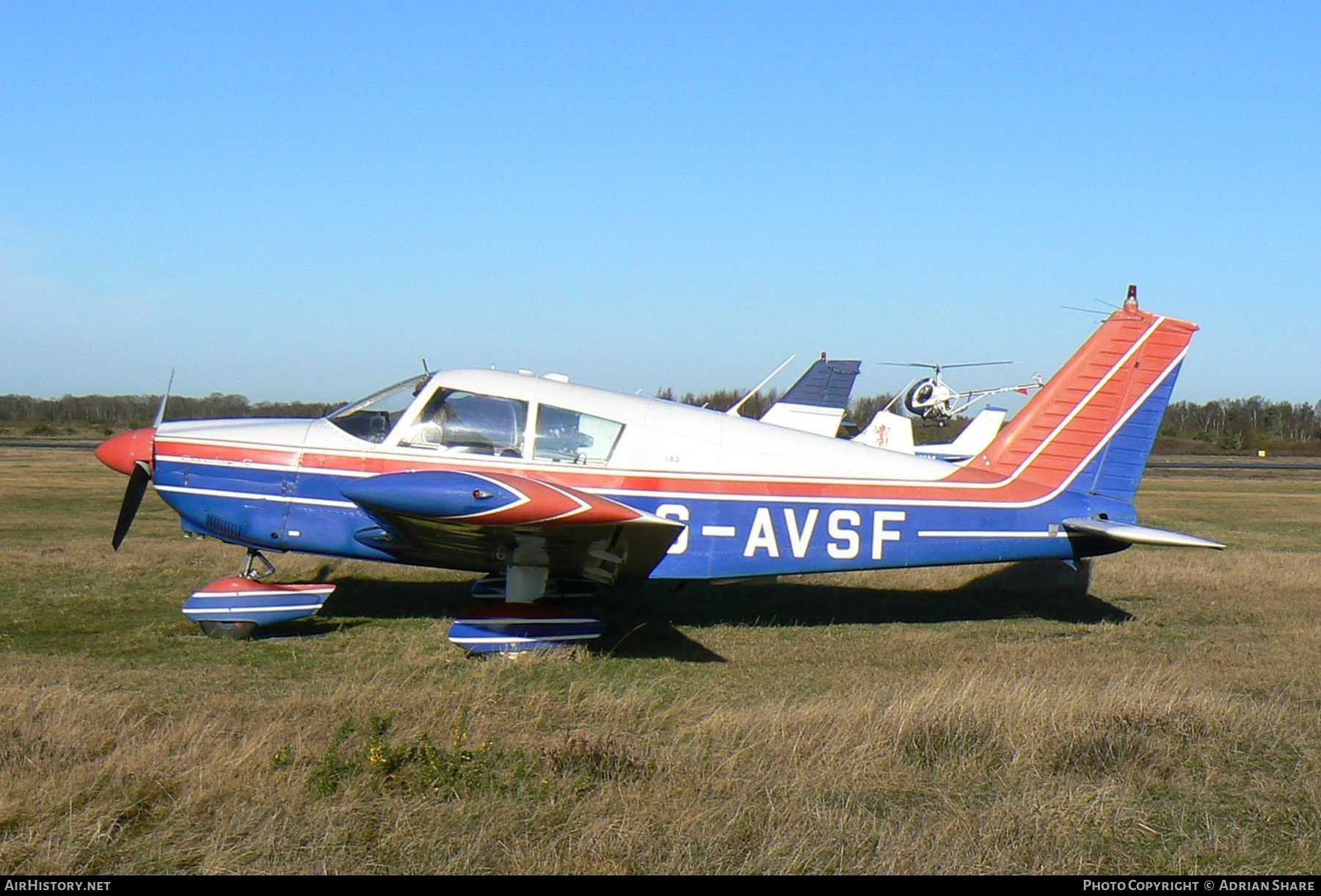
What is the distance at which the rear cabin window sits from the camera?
26.7 feet

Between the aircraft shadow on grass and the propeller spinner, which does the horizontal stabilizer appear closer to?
the aircraft shadow on grass

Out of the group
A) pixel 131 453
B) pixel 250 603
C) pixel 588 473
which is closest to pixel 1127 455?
pixel 588 473

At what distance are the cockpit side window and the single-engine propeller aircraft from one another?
0.01 m

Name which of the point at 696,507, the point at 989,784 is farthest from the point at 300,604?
the point at 989,784

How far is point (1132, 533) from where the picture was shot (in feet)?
27.7

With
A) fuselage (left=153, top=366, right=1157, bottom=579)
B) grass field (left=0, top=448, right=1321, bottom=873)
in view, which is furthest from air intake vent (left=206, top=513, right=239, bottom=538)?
grass field (left=0, top=448, right=1321, bottom=873)

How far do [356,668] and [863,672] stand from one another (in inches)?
132

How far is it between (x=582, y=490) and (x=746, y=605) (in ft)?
8.56

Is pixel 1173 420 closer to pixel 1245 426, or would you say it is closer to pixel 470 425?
pixel 1245 426

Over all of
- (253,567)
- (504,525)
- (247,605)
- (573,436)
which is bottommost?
(247,605)

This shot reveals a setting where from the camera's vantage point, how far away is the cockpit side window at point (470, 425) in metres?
8.15

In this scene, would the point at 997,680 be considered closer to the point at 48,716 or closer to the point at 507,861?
the point at 507,861

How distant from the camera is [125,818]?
3775 millimetres

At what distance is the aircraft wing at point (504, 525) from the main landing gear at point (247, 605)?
0.60m
